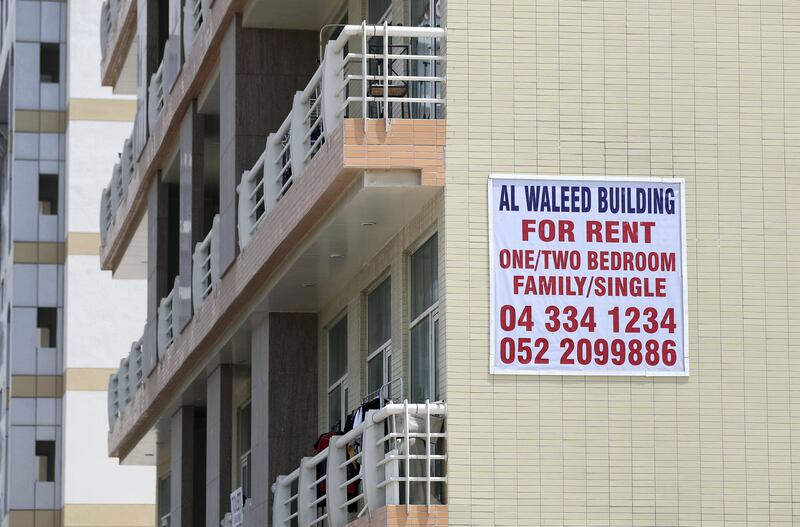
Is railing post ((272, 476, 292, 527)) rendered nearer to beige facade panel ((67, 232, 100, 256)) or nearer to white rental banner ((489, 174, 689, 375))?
white rental banner ((489, 174, 689, 375))

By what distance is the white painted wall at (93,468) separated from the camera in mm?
56438

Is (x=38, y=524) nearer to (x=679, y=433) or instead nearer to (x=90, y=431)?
(x=90, y=431)

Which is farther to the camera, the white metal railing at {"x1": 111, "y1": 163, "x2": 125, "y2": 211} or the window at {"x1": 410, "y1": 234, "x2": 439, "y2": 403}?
the white metal railing at {"x1": 111, "y1": 163, "x2": 125, "y2": 211}

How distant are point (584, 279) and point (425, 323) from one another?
2489mm

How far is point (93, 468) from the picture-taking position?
188 ft

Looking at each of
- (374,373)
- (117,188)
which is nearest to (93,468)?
(117,188)

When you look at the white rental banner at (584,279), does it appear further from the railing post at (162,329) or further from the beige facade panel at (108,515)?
the beige facade panel at (108,515)

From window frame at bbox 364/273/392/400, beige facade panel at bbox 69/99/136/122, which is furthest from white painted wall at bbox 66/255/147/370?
window frame at bbox 364/273/392/400

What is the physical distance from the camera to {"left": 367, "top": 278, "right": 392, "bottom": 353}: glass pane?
2336cm

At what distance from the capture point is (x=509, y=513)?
19.1m

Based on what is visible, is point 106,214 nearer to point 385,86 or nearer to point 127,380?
point 127,380

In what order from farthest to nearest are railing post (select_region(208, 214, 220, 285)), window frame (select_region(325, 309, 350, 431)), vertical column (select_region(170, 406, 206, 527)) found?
vertical column (select_region(170, 406, 206, 527)), railing post (select_region(208, 214, 220, 285)), window frame (select_region(325, 309, 350, 431))

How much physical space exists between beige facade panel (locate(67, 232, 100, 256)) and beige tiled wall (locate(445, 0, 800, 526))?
40.3 m

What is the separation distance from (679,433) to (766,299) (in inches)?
66.4
